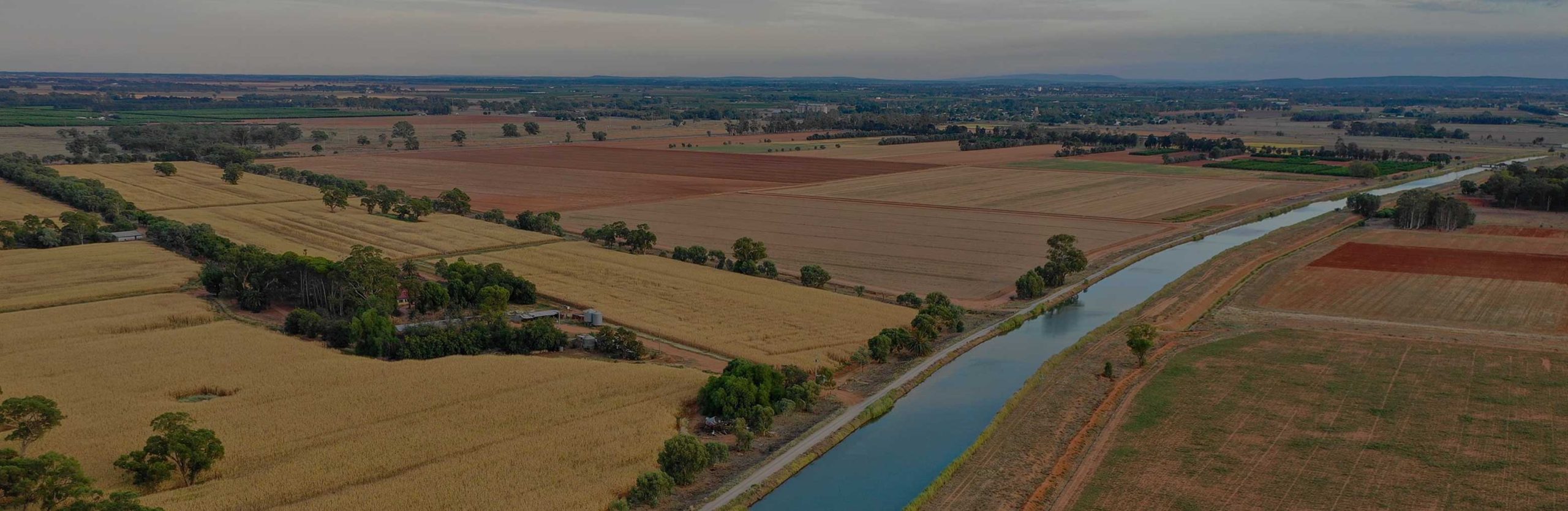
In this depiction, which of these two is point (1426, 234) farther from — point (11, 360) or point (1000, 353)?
point (11, 360)

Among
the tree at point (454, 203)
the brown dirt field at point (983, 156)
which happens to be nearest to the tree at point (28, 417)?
the tree at point (454, 203)

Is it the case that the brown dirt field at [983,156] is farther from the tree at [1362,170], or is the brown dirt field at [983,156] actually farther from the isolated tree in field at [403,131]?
the isolated tree in field at [403,131]

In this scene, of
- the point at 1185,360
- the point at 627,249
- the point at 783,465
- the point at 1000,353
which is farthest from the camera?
the point at 627,249

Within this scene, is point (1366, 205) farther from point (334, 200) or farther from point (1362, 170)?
point (334, 200)

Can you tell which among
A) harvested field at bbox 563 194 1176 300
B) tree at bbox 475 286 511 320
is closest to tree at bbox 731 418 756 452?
tree at bbox 475 286 511 320

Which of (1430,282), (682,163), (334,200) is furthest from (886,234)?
(682,163)

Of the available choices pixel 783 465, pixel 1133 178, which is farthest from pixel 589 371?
pixel 1133 178
